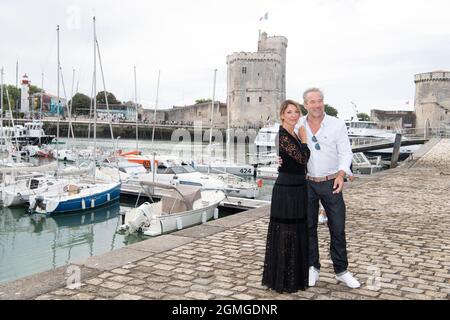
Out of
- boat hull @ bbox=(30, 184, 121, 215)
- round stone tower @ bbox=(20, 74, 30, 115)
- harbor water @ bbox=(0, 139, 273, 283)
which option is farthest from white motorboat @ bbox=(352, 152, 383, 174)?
round stone tower @ bbox=(20, 74, 30, 115)

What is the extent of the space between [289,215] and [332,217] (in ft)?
1.61

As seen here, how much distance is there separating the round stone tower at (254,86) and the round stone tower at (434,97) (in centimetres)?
2191

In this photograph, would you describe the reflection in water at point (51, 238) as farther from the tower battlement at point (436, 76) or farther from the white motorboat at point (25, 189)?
the tower battlement at point (436, 76)

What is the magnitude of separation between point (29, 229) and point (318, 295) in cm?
1322

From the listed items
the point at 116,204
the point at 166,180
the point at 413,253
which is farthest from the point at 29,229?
the point at 413,253

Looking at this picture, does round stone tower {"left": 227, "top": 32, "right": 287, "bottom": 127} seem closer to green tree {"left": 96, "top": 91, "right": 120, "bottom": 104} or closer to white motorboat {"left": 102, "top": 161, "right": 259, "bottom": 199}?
green tree {"left": 96, "top": 91, "right": 120, "bottom": 104}

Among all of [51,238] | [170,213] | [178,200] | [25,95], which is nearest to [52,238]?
[51,238]

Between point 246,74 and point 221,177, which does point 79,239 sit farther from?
point 246,74

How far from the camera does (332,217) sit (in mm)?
4094

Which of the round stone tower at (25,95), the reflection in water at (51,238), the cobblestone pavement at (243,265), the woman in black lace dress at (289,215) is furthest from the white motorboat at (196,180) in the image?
the round stone tower at (25,95)

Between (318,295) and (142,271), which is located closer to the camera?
(318,295)

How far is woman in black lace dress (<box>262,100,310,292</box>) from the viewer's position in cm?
385

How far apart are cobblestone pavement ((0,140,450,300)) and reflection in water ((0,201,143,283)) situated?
627 cm

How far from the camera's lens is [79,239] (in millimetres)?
13992
